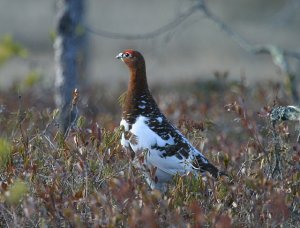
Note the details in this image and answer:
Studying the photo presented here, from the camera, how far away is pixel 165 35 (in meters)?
25.8

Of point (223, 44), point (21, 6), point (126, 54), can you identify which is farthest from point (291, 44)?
point (126, 54)

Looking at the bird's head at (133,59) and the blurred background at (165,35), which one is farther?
the blurred background at (165,35)

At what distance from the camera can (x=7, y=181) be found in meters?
5.16

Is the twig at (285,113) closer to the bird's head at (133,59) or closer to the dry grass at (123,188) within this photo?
the dry grass at (123,188)

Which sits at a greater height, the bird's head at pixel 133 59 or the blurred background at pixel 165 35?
the blurred background at pixel 165 35

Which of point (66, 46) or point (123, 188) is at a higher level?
point (66, 46)

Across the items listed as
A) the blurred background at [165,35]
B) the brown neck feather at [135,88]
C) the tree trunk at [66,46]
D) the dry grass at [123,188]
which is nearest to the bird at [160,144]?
the brown neck feather at [135,88]

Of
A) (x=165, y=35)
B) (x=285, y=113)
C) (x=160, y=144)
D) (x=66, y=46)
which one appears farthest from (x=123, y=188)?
(x=165, y=35)

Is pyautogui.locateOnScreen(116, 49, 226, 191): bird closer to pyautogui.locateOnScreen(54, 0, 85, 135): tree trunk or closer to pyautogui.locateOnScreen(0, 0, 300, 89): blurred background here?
pyautogui.locateOnScreen(54, 0, 85, 135): tree trunk

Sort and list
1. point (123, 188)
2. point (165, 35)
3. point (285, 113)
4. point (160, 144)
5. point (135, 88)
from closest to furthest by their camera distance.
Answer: point (123, 188) < point (285, 113) < point (160, 144) < point (135, 88) < point (165, 35)

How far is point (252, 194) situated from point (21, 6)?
34470 millimetres

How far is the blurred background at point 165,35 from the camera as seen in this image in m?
27.8

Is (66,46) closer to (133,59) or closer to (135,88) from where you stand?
(133,59)

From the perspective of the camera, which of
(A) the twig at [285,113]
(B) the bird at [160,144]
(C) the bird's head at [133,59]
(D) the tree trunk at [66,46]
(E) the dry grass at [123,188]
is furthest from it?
(D) the tree trunk at [66,46]
